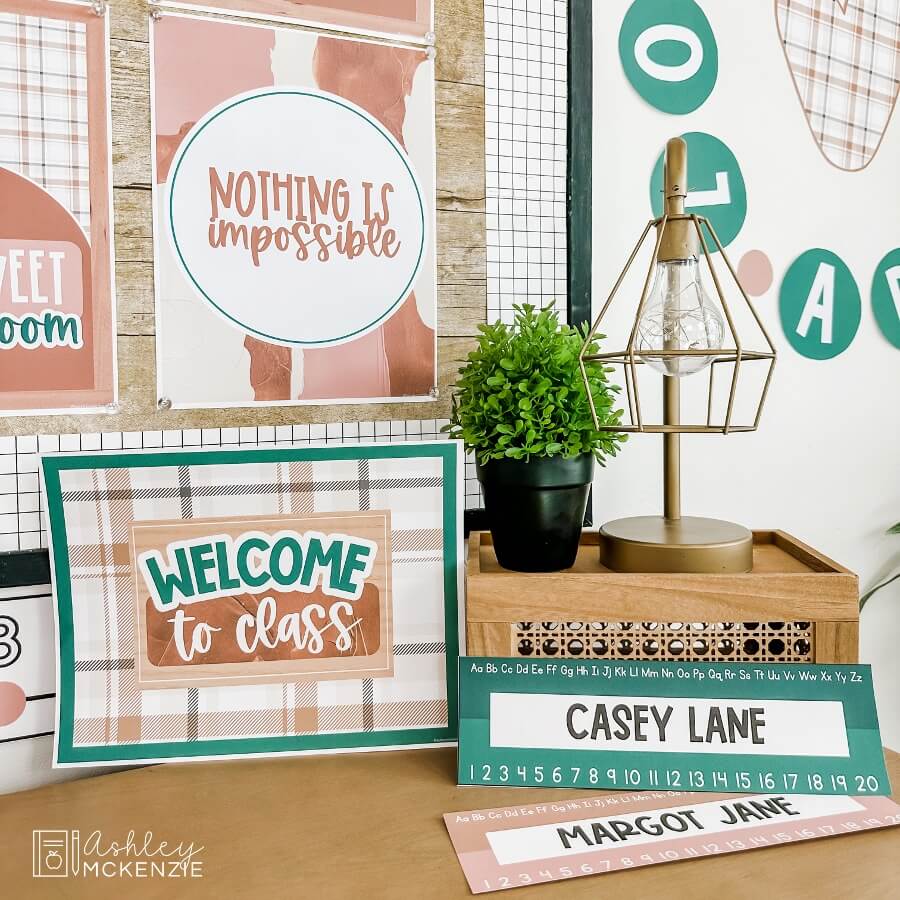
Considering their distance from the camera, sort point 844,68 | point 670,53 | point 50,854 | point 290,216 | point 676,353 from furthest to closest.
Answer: point 844,68, point 670,53, point 290,216, point 676,353, point 50,854

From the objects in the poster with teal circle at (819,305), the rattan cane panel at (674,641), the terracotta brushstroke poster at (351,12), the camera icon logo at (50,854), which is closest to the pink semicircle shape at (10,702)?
the camera icon logo at (50,854)

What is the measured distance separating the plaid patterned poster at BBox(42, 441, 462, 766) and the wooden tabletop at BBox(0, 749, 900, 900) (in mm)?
41

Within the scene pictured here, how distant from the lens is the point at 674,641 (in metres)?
0.87

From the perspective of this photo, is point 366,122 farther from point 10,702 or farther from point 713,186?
point 10,702

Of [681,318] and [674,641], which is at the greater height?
[681,318]

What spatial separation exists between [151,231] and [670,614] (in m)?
0.70

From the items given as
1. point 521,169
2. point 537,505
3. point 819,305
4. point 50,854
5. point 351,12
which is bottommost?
point 50,854

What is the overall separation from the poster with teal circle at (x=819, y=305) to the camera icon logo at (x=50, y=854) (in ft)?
3.68

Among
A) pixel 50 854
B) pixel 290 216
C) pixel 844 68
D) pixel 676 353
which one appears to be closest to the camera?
pixel 50 854

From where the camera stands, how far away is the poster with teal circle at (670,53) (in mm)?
1159

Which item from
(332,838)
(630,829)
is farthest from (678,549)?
(332,838)

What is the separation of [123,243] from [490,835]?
0.72 metres

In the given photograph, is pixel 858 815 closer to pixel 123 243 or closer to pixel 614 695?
pixel 614 695

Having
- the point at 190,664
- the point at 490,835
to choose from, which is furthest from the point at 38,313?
the point at 490,835
